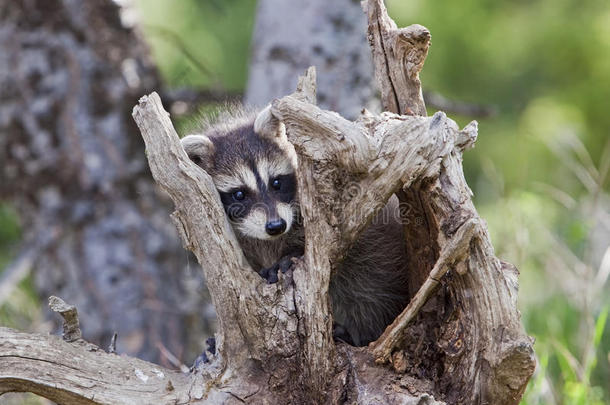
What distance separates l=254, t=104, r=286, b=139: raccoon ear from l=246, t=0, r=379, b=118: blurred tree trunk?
119 cm

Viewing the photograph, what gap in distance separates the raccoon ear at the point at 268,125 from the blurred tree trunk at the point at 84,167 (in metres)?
2.17

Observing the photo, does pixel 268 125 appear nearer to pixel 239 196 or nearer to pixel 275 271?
pixel 239 196

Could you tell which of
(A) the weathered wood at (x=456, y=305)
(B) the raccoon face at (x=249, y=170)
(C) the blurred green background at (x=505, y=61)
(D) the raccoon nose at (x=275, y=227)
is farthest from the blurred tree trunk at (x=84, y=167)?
(A) the weathered wood at (x=456, y=305)

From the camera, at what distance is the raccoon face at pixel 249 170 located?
147 inches

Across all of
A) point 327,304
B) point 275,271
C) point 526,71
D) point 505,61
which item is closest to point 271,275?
point 275,271

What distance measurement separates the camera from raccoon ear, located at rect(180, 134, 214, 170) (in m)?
3.72

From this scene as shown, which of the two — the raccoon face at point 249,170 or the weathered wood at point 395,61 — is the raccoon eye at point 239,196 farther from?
the weathered wood at point 395,61

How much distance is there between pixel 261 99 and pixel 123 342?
83.6 inches

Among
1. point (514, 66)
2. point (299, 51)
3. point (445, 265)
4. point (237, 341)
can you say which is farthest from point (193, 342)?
point (514, 66)

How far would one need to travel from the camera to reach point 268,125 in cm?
381

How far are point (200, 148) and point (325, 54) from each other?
160cm

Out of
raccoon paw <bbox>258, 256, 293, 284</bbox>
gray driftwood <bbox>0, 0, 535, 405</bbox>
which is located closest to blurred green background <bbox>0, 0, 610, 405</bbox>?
raccoon paw <bbox>258, 256, 293, 284</bbox>

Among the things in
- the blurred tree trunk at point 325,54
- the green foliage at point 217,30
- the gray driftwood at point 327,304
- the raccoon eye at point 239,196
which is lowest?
the gray driftwood at point 327,304

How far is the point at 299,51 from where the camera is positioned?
5.09 meters
